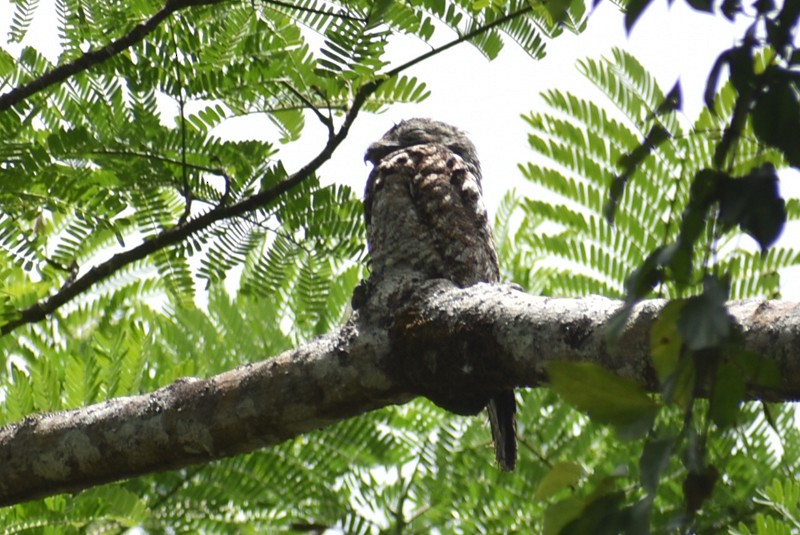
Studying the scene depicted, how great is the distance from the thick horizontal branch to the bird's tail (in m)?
0.29

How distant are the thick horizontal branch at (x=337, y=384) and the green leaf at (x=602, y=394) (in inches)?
33.9

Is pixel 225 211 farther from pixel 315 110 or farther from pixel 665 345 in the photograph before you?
pixel 665 345

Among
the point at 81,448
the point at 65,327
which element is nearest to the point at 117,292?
the point at 65,327

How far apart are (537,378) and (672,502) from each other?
4.00 ft

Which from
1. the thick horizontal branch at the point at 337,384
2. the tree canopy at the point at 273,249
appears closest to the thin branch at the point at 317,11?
the tree canopy at the point at 273,249

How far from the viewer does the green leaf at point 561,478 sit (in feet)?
3.09

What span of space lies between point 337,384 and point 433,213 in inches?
37.2

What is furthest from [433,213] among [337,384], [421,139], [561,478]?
[561,478]

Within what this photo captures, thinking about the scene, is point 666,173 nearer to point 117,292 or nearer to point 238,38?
point 238,38

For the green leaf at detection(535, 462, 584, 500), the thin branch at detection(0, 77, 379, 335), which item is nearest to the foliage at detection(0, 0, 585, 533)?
the thin branch at detection(0, 77, 379, 335)

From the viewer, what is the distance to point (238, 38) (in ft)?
8.98

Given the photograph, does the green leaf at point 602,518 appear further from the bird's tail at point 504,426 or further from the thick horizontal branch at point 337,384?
the bird's tail at point 504,426

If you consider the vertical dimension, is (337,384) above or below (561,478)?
above

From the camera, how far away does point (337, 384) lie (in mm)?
2150
